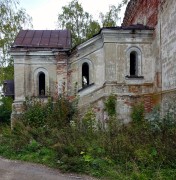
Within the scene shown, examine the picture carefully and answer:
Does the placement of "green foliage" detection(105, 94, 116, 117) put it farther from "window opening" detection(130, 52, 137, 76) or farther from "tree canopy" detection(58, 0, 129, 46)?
"tree canopy" detection(58, 0, 129, 46)

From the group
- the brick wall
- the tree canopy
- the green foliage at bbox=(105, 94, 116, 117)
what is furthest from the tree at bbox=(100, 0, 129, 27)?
the green foliage at bbox=(105, 94, 116, 117)

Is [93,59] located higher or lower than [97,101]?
higher

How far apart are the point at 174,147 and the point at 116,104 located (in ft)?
15.5

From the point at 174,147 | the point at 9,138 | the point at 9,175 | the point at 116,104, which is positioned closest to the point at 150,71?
the point at 116,104

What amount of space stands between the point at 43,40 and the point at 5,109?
9902 mm

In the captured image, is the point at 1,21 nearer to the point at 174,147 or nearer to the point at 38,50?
the point at 38,50

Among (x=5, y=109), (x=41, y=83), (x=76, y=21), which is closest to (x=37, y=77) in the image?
(x=41, y=83)

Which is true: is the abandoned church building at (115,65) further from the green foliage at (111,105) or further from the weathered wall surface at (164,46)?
the green foliage at (111,105)

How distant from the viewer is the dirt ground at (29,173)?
20.8 feet

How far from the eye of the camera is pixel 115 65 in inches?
454

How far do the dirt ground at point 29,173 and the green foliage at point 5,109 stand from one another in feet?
49.0

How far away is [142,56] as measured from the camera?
38.6 feet

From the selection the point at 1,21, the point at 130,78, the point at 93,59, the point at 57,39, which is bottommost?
the point at 130,78

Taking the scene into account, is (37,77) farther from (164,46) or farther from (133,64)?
(164,46)
